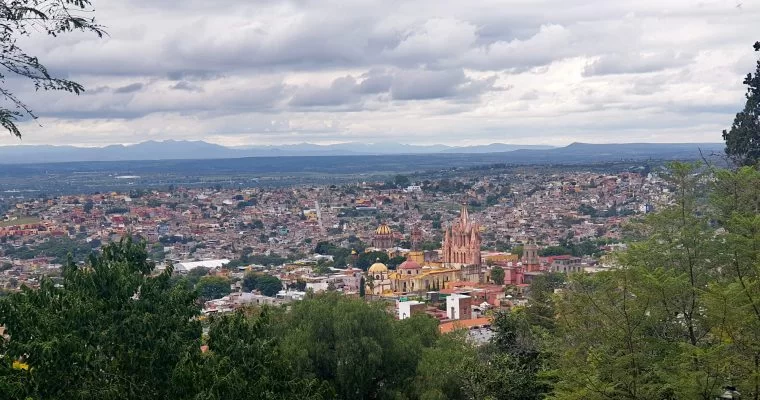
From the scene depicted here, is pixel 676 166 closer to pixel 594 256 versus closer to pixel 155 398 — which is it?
pixel 155 398

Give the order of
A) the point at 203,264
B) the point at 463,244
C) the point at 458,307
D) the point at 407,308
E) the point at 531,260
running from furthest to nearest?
the point at 203,264, the point at 463,244, the point at 531,260, the point at 458,307, the point at 407,308

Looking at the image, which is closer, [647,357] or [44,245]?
[647,357]

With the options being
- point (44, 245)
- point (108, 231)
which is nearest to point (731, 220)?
point (44, 245)

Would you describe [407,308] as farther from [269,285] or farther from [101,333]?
[101,333]

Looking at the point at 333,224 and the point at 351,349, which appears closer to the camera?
the point at 351,349

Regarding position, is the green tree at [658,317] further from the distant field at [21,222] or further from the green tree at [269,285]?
the distant field at [21,222]

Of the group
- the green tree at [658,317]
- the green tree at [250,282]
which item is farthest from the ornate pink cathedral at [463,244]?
the green tree at [658,317]

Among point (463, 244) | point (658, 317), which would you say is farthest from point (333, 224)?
point (658, 317)
